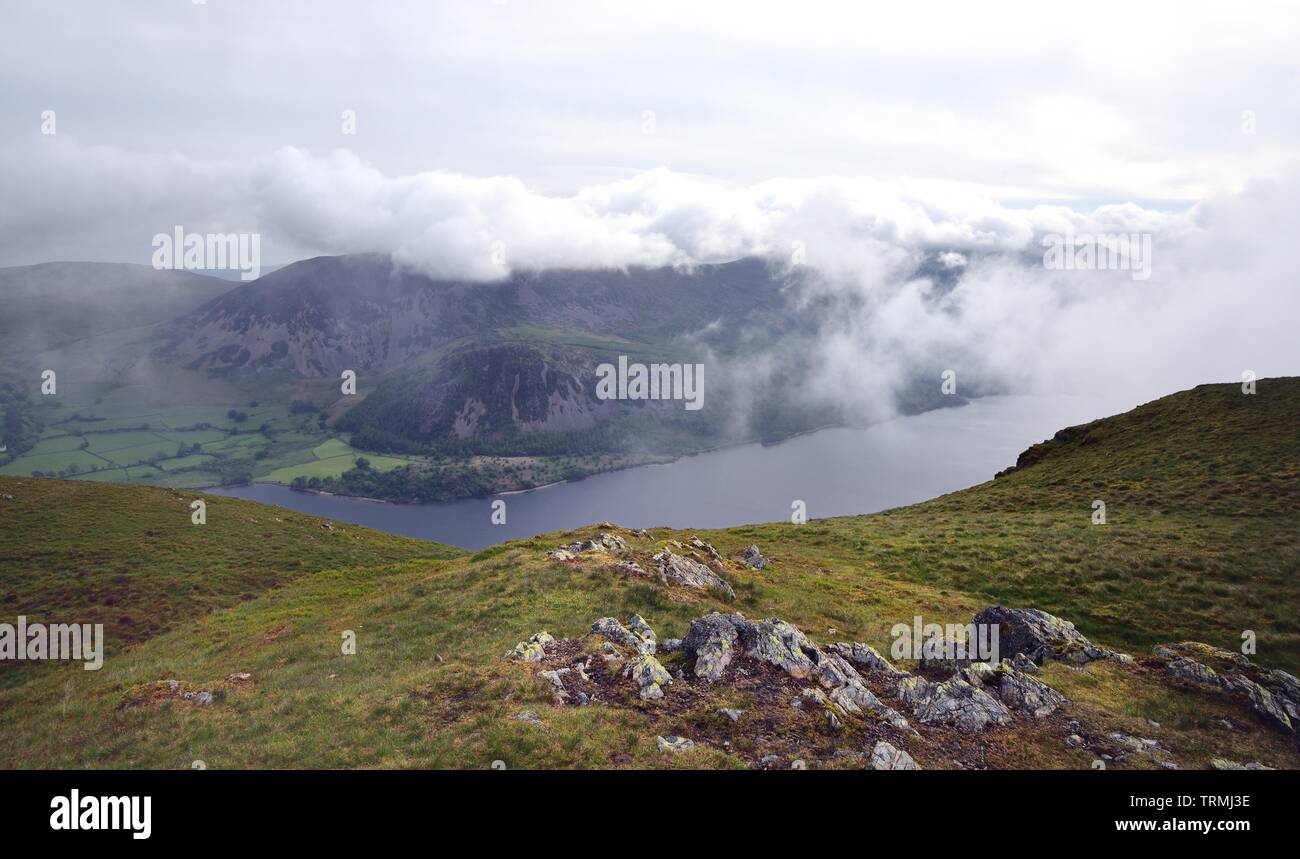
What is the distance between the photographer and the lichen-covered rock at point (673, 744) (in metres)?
15.6

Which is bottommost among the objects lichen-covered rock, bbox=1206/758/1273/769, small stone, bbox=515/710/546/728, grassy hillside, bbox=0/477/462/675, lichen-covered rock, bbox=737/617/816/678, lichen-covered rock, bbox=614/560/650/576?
grassy hillside, bbox=0/477/462/675

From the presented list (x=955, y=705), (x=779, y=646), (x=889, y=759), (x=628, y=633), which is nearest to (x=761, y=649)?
(x=779, y=646)

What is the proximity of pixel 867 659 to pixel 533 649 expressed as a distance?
44.5 feet

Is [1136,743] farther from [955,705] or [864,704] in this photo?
[864,704]

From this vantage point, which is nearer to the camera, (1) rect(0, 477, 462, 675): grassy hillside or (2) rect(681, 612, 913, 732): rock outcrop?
(2) rect(681, 612, 913, 732): rock outcrop

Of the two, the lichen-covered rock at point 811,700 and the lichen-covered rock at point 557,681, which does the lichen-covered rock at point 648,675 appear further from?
the lichen-covered rock at point 811,700

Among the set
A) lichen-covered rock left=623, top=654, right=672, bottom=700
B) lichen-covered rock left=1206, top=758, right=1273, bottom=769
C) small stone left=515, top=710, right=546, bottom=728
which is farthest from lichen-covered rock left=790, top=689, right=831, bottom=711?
lichen-covered rock left=1206, top=758, right=1273, bottom=769

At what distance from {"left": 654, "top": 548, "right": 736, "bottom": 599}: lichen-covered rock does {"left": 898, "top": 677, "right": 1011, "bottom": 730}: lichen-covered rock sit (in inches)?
515

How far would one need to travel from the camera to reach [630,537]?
145 ft

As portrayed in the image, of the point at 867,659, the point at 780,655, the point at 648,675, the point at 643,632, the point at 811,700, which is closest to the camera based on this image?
the point at 811,700

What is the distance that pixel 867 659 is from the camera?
22438mm

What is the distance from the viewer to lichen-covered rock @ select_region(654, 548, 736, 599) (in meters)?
31.8

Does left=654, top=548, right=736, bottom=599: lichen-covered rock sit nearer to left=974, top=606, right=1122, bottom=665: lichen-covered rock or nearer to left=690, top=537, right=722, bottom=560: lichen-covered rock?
left=690, top=537, right=722, bottom=560: lichen-covered rock

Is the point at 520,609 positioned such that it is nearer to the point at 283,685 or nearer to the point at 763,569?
the point at 283,685
